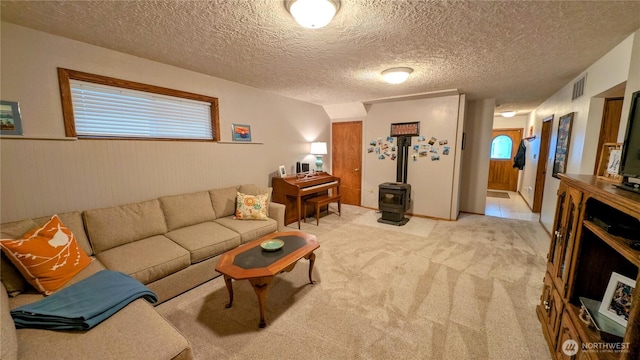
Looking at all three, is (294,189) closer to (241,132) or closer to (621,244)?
(241,132)

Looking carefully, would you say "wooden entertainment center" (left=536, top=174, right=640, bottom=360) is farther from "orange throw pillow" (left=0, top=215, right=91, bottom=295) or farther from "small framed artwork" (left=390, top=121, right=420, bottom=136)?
"orange throw pillow" (left=0, top=215, right=91, bottom=295)

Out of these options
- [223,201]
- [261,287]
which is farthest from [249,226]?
[261,287]

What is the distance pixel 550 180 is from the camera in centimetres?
379

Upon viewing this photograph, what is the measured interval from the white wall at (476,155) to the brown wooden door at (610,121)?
1964 millimetres

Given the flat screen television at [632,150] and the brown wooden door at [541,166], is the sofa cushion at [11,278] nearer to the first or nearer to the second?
the flat screen television at [632,150]

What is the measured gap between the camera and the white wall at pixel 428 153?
4176 mm

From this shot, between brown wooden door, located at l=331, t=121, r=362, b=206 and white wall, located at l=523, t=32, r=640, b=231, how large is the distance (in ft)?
10.6

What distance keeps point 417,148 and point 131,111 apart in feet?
14.5

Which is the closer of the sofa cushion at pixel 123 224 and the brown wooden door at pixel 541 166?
the sofa cushion at pixel 123 224

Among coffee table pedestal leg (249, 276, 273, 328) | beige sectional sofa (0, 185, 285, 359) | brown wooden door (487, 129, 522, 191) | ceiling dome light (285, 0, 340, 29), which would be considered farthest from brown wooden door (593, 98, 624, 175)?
brown wooden door (487, 129, 522, 191)

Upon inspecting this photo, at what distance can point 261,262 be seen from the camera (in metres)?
1.92

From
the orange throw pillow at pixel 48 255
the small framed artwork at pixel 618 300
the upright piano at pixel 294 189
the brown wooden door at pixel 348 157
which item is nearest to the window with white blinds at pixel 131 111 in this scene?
the orange throw pillow at pixel 48 255

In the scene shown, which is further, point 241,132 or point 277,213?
point 241,132

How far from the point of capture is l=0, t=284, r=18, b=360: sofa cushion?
95 centimetres
